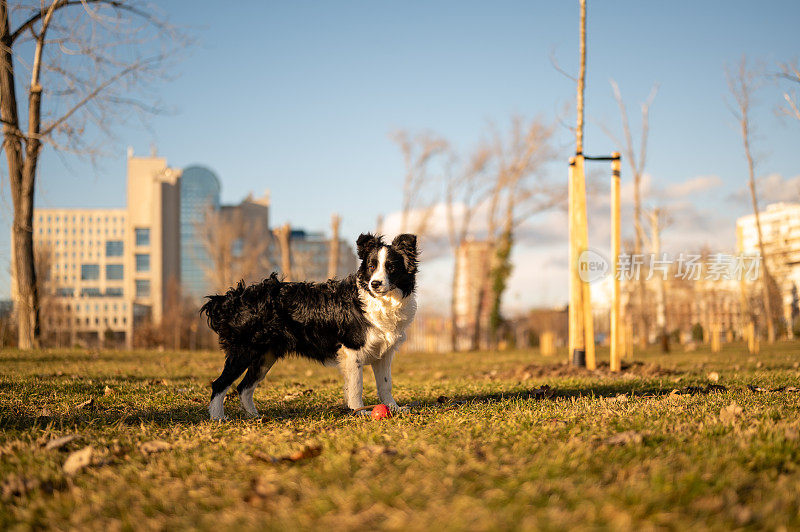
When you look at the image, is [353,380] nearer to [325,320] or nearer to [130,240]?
[325,320]

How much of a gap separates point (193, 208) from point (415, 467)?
8866 cm

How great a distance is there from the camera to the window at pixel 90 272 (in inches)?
3265

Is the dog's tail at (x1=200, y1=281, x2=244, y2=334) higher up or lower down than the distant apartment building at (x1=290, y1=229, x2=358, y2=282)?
lower down

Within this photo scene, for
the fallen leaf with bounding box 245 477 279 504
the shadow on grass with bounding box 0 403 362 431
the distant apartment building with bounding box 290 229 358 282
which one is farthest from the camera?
the distant apartment building with bounding box 290 229 358 282

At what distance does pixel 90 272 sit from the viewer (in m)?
83.2

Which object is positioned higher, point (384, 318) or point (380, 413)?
point (384, 318)

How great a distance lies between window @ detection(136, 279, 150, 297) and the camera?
271 feet

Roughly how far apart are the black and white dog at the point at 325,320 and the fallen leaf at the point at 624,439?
8.00 ft

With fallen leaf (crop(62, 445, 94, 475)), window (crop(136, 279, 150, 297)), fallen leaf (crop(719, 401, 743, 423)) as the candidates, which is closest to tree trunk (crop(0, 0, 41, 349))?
fallen leaf (crop(62, 445, 94, 475))

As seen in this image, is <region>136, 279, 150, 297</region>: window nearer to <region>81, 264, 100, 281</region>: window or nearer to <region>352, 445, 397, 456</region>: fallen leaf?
<region>81, 264, 100, 281</region>: window

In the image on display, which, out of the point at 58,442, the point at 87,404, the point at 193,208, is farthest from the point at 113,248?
the point at 58,442

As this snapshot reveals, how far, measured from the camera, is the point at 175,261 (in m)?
84.6

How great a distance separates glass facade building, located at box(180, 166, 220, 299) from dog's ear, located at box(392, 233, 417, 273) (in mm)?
82247

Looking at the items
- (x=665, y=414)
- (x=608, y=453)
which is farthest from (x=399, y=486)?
(x=665, y=414)
